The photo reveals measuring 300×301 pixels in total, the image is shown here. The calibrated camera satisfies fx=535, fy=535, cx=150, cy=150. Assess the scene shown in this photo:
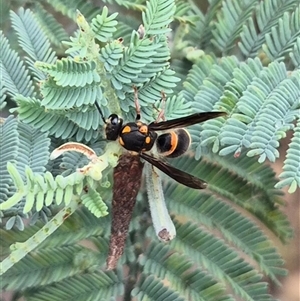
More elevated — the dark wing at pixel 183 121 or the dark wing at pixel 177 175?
the dark wing at pixel 183 121

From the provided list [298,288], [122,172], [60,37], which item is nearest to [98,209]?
[122,172]

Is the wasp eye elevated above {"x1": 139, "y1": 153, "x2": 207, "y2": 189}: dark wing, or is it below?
above

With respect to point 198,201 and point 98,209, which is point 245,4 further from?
point 98,209

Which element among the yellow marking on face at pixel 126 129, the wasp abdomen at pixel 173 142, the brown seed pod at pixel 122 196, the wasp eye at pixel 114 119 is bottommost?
the brown seed pod at pixel 122 196

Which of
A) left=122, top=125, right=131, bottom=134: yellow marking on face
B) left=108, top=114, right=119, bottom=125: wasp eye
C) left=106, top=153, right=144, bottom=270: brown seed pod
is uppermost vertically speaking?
left=108, top=114, right=119, bottom=125: wasp eye
